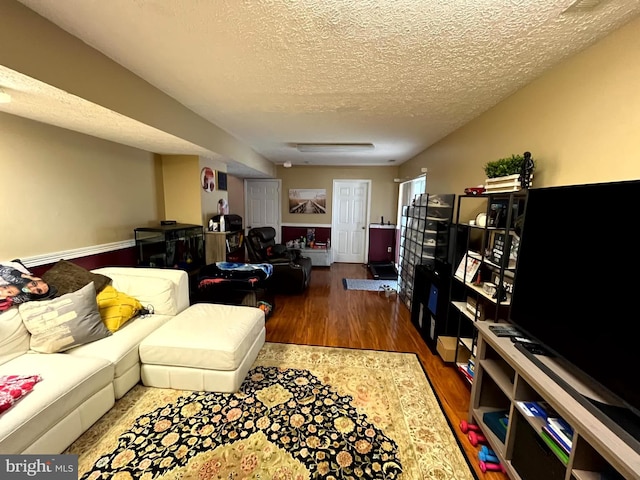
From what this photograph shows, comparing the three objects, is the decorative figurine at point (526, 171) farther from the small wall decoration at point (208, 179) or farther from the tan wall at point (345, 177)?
the tan wall at point (345, 177)

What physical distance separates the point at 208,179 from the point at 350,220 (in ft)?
11.4

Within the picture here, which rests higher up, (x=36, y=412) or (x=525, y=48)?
(x=525, y=48)

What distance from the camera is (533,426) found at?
1193 millimetres

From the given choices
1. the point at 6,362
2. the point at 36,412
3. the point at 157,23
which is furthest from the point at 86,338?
the point at 157,23

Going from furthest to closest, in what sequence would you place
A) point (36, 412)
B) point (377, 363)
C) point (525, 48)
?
point (377, 363)
point (525, 48)
point (36, 412)

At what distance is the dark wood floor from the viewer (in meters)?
1.96

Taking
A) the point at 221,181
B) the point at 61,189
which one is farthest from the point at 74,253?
the point at 221,181

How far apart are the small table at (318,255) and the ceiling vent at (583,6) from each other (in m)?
5.05

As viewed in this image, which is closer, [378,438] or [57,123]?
[378,438]

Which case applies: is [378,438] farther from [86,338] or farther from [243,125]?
[243,125]

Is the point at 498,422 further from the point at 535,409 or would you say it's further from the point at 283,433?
the point at 283,433

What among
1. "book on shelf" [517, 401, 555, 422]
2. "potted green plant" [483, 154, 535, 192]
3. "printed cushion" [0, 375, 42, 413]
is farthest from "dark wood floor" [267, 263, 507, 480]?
"printed cushion" [0, 375, 42, 413]

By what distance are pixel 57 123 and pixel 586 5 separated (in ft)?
11.5

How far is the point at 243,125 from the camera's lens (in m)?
3.12
